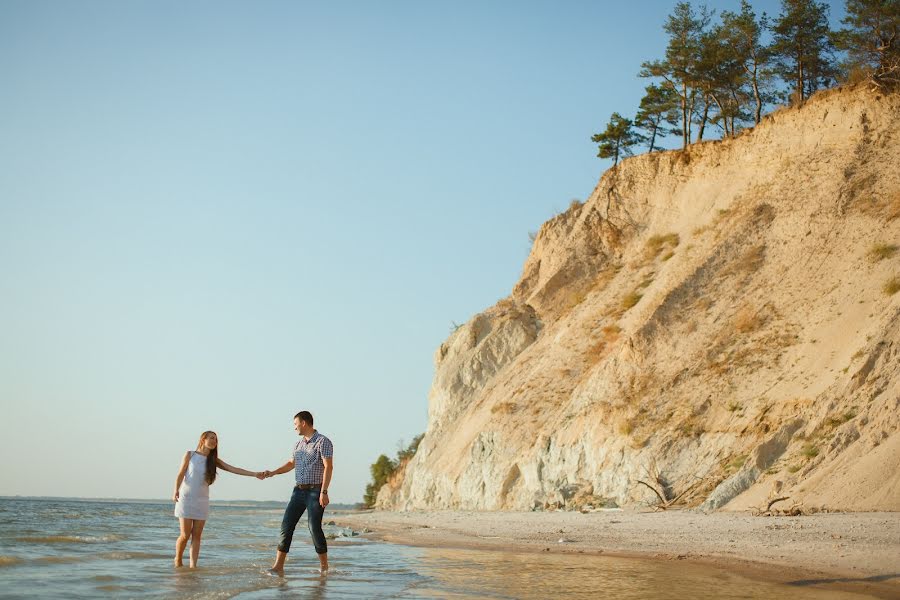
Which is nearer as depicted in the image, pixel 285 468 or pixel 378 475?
pixel 285 468

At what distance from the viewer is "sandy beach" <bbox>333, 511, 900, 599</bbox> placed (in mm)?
9984

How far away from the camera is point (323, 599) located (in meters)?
8.52

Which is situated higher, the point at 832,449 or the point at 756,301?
the point at 756,301

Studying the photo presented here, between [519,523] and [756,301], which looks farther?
[756,301]

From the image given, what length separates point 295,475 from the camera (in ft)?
34.5

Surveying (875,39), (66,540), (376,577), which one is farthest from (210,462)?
(875,39)

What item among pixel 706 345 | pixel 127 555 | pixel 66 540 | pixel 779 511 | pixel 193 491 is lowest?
pixel 66 540

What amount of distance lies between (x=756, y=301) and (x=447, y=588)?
22.4 metres

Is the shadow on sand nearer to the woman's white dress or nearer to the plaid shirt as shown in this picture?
the plaid shirt

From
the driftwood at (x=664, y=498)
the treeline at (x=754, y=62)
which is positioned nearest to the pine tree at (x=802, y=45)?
the treeline at (x=754, y=62)

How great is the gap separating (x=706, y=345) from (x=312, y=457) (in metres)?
20.6

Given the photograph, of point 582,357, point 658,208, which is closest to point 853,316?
point 582,357

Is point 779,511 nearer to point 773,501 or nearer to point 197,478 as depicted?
point 773,501

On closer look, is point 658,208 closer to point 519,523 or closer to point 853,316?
point 853,316
